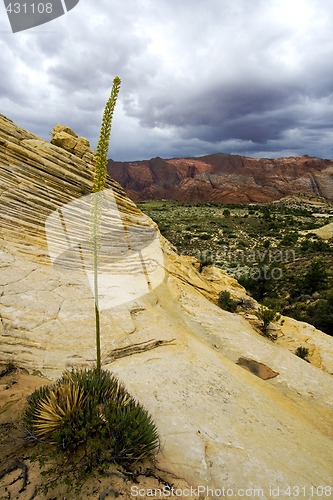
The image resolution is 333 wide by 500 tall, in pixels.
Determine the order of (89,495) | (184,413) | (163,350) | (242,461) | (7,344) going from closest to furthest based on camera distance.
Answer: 1. (89,495)
2. (242,461)
3. (184,413)
4. (7,344)
5. (163,350)

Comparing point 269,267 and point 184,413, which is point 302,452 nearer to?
point 184,413

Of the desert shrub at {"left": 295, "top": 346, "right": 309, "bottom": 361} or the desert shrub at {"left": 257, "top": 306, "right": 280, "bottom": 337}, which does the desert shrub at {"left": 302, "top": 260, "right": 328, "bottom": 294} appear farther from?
the desert shrub at {"left": 295, "top": 346, "right": 309, "bottom": 361}

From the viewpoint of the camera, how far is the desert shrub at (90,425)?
439 centimetres

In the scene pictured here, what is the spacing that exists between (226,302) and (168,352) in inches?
379

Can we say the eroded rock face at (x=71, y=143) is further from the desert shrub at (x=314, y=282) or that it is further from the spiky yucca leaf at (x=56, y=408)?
the desert shrub at (x=314, y=282)

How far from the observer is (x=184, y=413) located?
6.31 meters

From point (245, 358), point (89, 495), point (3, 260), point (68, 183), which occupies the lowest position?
point (245, 358)

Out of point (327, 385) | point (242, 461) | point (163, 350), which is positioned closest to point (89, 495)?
point (242, 461)

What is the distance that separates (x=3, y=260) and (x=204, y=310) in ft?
29.5

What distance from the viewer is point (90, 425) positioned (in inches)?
176

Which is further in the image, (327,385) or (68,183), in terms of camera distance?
(68,183)

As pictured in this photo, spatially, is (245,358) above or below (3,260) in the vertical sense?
below

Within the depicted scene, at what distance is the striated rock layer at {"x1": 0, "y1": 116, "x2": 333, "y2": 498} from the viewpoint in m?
5.50

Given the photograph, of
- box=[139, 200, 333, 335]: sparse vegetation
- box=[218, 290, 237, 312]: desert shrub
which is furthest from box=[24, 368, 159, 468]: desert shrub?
box=[139, 200, 333, 335]: sparse vegetation
